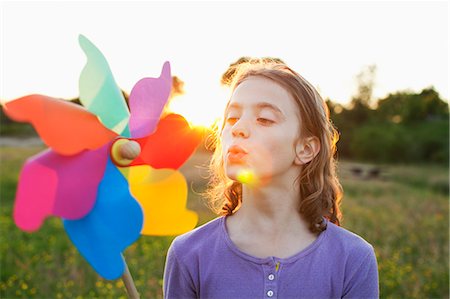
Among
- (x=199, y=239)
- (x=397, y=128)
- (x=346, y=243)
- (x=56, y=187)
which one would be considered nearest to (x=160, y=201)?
(x=199, y=239)

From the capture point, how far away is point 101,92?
163 centimetres

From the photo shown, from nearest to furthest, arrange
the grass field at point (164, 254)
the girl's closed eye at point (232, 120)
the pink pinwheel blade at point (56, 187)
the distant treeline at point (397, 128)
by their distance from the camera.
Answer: the pink pinwheel blade at point (56, 187)
the girl's closed eye at point (232, 120)
the grass field at point (164, 254)
the distant treeline at point (397, 128)

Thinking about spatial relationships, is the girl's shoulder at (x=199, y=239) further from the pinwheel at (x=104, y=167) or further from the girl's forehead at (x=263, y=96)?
the girl's forehead at (x=263, y=96)

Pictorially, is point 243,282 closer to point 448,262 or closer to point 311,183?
point 311,183

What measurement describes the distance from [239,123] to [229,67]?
46 centimetres

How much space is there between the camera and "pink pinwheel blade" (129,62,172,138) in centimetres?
168

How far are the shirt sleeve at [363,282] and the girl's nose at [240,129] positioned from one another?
0.50 m

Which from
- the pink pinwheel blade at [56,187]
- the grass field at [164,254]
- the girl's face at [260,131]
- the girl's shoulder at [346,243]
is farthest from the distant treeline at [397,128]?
the pink pinwheel blade at [56,187]

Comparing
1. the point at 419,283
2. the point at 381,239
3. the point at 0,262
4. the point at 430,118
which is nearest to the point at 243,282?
the point at 419,283

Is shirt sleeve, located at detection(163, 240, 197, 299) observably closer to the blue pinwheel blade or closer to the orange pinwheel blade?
the blue pinwheel blade

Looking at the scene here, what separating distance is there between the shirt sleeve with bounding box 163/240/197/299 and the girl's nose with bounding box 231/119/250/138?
40 centimetres

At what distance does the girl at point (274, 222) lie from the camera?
64.9 inches

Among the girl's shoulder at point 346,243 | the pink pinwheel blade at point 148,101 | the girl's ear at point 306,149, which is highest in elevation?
the pink pinwheel blade at point 148,101

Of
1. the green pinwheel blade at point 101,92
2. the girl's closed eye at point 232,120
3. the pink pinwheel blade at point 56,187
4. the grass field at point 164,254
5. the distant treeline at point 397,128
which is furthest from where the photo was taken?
the distant treeline at point 397,128
